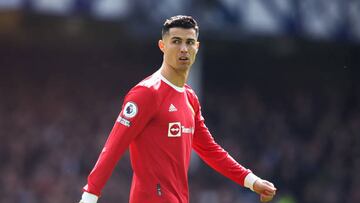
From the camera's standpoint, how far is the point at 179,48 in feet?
19.5

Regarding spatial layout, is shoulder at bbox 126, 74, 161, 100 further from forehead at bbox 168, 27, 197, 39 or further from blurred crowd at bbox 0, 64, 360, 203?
blurred crowd at bbox 0, 64, 360, 203

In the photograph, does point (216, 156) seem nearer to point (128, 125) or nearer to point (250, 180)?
point (250, 180)

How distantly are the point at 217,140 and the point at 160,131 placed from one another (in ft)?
48.4

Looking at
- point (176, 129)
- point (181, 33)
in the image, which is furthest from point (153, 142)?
point (181, 33)

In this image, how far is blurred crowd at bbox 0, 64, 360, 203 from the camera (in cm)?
1836

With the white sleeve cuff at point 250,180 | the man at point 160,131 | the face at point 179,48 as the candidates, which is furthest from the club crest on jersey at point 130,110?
the white sleeve cuff at point 250,180

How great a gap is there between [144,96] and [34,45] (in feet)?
65.2

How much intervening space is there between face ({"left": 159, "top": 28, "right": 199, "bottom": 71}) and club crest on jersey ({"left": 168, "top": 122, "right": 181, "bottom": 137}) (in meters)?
0.37

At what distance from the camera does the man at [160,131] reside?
5.63m

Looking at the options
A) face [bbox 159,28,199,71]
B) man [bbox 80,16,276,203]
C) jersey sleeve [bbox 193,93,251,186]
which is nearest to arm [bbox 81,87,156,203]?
man [bbox 80,16,276,203]

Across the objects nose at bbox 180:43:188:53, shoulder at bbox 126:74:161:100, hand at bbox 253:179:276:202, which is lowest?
hand at bbox 253:179:276:202

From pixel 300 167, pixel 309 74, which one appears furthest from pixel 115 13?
pixel 309 74

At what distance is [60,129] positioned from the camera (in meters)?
20.3

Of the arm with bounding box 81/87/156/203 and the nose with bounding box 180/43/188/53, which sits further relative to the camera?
the nose with bounding box 180/43/188/53
